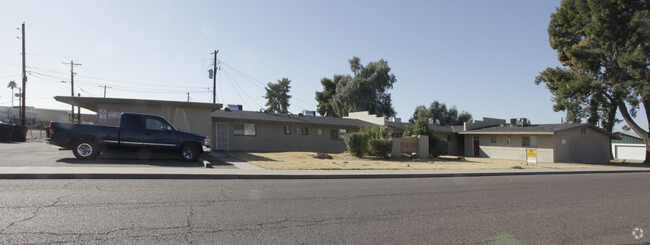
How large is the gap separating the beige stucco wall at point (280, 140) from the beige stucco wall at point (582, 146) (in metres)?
17.9

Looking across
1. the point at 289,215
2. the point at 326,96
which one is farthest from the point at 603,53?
the point at 326,96

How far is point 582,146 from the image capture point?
33.6 metres

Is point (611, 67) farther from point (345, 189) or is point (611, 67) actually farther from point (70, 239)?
point (70, 239)

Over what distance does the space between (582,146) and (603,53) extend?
7.97 m

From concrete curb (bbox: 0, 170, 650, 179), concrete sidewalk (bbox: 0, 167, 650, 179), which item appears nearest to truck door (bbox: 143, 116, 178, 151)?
concrete sidewalk (bbox: 0, 167, 650, 179)

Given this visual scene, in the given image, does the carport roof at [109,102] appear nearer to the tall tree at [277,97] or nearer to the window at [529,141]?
the window at [529,141]

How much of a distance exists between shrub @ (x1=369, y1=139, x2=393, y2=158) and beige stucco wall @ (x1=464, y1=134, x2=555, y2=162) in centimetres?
1513

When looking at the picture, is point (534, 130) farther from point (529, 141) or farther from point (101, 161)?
point (101, 161)

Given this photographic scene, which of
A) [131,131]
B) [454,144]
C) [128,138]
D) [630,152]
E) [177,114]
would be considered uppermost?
[177,114]

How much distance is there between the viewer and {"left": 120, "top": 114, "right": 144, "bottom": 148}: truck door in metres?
14.2

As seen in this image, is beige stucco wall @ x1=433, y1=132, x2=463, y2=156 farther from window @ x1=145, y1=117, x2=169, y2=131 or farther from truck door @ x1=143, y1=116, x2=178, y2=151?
window @ x1=145, y1=117, x2=169, y2=131

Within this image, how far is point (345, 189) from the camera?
33.3 feet

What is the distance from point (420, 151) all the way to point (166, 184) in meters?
21.4

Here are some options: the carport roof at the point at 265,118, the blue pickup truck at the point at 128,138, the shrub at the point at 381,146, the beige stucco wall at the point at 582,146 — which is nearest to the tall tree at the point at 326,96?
the carport roof at the point at 265,118
